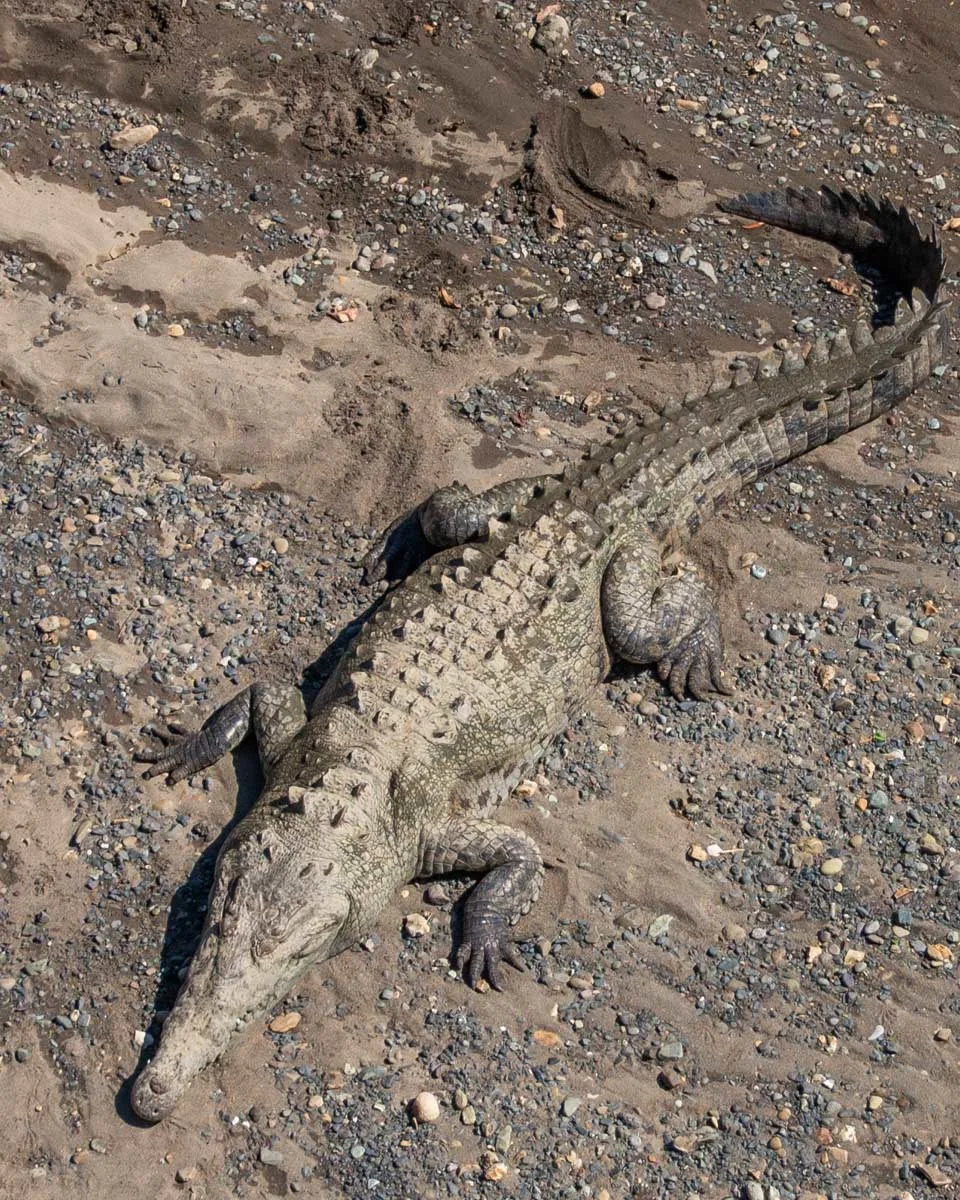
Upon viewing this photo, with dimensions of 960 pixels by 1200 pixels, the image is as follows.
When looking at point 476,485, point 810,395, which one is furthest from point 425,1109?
point 810,395

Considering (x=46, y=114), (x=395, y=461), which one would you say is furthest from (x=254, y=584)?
(x=46, y=114)

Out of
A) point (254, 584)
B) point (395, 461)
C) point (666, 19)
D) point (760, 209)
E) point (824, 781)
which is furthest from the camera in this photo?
point (666, 19)

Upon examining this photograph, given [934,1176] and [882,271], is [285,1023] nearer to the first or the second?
[934,1176]

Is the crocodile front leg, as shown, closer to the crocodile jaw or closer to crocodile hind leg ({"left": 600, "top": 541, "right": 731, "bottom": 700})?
the crocodile jaw

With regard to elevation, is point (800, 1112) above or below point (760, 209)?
below

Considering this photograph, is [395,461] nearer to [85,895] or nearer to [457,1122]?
[85,895]

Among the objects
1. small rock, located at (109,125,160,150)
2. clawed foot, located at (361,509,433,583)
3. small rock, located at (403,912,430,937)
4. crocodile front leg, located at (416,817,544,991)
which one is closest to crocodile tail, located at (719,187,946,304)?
clawed foot, located at (361,509,433,583)
